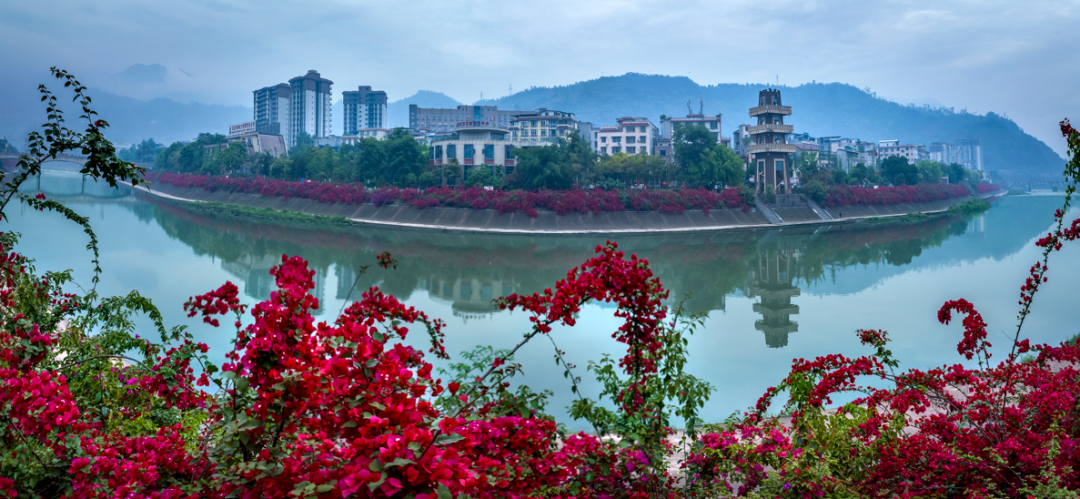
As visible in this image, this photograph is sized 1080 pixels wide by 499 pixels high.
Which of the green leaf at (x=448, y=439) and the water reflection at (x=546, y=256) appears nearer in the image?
the green leaf at (x=448, y=439)

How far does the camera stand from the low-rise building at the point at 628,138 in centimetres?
4019

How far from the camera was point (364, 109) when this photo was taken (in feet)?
239

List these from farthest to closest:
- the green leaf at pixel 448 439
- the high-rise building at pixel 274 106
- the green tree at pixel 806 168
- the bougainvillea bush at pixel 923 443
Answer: the high-rise building at pixel 274 106
the green tree at pixel 806 168
the bougainvillea bush at pixel 923 443
the green leaf at pixel 448 439

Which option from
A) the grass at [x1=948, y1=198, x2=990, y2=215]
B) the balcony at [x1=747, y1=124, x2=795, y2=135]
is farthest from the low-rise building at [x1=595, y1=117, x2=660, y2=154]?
the grass at [x1=948, y1=198, x2=990, y2=215]

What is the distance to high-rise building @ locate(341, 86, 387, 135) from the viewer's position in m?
71.9

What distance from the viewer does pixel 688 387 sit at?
2.67m

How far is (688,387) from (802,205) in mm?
32028

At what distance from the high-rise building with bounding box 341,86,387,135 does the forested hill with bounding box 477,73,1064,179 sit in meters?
85.1

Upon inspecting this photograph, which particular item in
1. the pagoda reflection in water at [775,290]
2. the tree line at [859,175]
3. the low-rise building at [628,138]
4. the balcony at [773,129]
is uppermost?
the low-rise building at [628,138]

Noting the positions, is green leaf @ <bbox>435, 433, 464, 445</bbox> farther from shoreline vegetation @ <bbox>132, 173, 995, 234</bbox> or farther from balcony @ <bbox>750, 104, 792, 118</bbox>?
balcony @ <bbox>750, 104, 792, 118</bbox>

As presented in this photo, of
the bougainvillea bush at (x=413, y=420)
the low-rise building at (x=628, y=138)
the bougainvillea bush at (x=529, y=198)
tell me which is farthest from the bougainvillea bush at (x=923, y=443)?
the low-rise building at (x=628, y=138)

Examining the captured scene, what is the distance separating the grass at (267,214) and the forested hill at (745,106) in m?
125

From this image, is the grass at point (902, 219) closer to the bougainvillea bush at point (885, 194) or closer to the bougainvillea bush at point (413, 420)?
the bougainvillea bush at point (885, 194)

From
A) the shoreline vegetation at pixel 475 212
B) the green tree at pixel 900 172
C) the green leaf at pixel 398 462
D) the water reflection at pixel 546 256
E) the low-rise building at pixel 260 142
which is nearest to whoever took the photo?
the green leaf at pixel 398 462
